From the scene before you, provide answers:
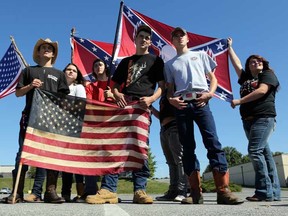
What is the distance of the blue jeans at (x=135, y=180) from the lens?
4465 millimetres

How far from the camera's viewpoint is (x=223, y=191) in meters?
3.98

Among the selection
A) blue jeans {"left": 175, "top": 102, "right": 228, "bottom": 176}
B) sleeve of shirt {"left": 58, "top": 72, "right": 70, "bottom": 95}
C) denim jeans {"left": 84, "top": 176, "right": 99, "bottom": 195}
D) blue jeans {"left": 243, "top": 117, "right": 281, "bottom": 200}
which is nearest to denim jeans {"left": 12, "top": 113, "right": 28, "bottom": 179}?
sleeve of shirt {"left": 58, "top": 72, "right": 70, "bottom": 95}

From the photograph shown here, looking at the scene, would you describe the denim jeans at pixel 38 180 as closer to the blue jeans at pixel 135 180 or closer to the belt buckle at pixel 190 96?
the blue jeans at pixel 135 180

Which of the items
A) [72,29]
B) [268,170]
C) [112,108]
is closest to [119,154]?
[112,108]

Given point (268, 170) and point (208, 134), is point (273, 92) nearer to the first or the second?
point (268, 170)

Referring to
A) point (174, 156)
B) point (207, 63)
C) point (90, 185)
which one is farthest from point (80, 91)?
point (207, 63)

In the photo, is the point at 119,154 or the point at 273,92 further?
the point at 273,92

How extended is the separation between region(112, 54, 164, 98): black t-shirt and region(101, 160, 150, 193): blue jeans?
95cm

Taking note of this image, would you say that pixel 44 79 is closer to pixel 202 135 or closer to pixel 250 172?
pixel 202 135

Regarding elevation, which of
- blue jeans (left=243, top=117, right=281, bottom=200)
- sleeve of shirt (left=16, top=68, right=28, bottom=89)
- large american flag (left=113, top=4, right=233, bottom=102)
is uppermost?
large american flag (left=113, top=4, right=233, bottom=102)

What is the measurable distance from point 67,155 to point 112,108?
0.89 metres

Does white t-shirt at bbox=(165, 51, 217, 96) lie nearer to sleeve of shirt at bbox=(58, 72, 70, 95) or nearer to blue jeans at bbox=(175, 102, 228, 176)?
blue jeans at bbox=(175, 102, 228, 176)

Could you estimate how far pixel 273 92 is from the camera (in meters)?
5.26

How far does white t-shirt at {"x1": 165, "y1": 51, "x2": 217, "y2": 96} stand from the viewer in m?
4.32
